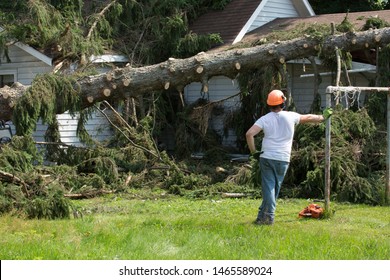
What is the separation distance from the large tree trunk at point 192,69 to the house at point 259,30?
9.98 ft

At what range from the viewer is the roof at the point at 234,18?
19.7 m

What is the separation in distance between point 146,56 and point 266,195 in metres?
10.5

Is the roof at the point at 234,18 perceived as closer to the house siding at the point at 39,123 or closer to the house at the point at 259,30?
the house at the point at 259,30

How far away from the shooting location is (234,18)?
20469mm

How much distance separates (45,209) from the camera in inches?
384

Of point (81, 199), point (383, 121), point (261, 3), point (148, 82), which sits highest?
point (261, 3)

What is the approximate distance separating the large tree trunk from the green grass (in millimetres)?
2324

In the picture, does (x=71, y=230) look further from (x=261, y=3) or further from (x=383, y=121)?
(x=261, y=3)

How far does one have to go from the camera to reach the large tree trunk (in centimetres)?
1213

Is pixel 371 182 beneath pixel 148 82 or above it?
beneath

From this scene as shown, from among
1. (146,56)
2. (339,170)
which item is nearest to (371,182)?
(339,170)

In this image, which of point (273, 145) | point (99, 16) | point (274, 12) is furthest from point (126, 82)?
point (274, 12)

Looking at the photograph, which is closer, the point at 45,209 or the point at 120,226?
the point at 120,226

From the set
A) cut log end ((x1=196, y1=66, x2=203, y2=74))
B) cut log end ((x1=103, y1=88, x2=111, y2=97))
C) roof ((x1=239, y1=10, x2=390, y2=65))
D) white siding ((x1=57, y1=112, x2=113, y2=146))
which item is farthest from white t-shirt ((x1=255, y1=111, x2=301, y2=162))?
white siding ((x1=57, y1=112, x2=113, y2=146))
